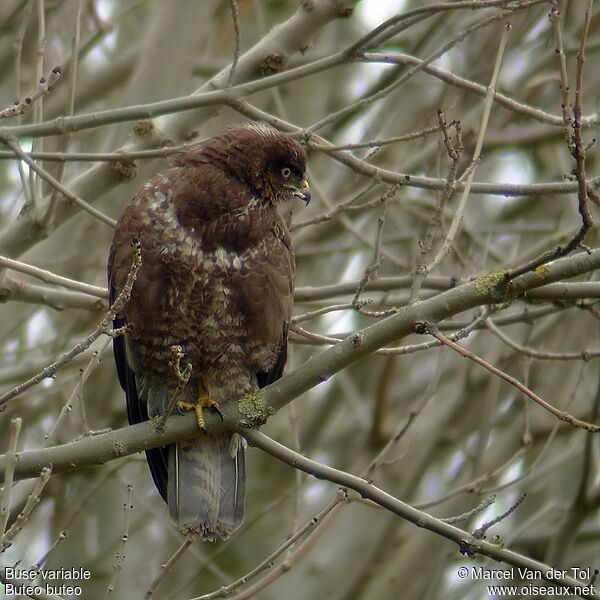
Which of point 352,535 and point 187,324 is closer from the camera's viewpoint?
point 187,324

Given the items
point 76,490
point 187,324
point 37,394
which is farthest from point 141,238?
point 76,490

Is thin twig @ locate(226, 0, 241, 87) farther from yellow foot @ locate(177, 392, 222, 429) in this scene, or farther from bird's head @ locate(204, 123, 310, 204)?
yellow foot @ locate(177, 392, 222, 429)

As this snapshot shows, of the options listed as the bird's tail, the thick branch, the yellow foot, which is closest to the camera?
the thick branch

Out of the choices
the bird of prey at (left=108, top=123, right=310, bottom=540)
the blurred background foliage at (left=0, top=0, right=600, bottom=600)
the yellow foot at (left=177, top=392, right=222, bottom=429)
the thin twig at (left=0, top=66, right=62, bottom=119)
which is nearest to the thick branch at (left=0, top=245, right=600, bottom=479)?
the yellow foot at (left=177, top=392, right=222, bottom=429)

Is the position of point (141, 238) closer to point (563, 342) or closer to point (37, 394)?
point (37, 394)

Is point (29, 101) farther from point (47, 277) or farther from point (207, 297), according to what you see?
point (207, 297)

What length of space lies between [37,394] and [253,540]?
217 centimetres

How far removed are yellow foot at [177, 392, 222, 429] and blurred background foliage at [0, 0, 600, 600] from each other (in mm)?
1481

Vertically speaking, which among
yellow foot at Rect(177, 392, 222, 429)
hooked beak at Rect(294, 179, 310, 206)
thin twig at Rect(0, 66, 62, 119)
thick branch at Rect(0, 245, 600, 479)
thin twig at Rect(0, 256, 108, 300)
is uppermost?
hooked beak at Rect(294, 179, 310, 206)

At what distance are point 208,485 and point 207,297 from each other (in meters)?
0.90

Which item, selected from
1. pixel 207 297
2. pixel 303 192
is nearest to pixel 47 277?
pixel 207 297

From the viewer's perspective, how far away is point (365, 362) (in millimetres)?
7598

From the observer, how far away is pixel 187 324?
173 inches

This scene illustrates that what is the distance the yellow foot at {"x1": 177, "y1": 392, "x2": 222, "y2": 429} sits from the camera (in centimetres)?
415
